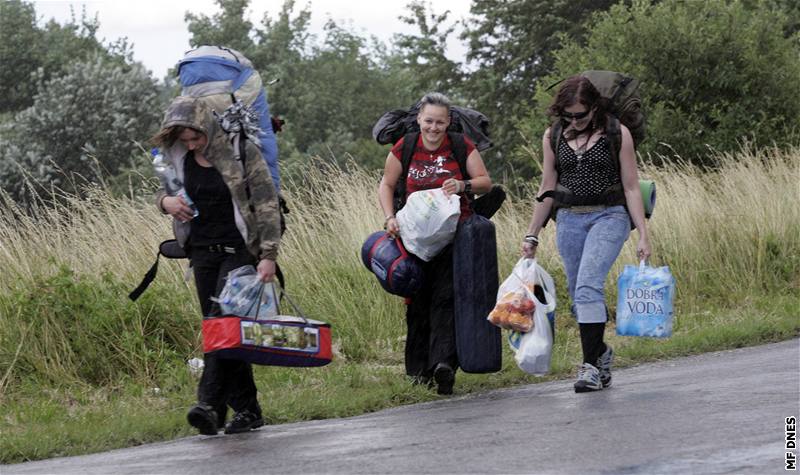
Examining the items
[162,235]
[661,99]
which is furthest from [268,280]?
[661,99]

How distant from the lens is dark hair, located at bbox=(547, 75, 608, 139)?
822cm

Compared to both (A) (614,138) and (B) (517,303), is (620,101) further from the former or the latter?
(B) (517,303)

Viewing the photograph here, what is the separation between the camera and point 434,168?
864 cm

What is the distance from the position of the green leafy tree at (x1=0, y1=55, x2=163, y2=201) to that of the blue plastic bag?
34.3m

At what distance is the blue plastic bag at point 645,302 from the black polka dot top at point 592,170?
0.51 metres

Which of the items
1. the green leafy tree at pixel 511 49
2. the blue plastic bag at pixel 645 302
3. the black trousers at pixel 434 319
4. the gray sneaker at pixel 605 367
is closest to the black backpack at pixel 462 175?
the black trousers at pixel 434 319

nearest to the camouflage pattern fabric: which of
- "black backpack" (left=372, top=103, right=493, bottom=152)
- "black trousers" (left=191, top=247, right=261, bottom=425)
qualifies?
"black trousers" (left=191, top=247, right=261, bottom=425)

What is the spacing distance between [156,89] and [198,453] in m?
41.0

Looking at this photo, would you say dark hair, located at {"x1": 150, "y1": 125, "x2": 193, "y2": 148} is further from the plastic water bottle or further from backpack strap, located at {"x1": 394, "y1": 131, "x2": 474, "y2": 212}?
backpack strap, located at {"x1": 394, "y1": 131, "x2": 474, "y2": 212}

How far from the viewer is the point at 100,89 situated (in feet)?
145

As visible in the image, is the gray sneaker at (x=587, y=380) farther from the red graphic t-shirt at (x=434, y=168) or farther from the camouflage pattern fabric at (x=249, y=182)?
the camouflage pattern fabric at (x=249, y=182)

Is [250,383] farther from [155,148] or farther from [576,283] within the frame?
[576,283]

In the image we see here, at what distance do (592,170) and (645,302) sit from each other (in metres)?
0.82

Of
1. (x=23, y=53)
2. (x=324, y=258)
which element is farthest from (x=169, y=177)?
(x=23, y=53)
